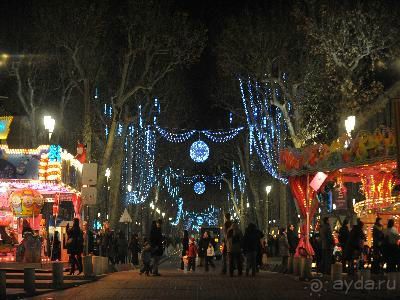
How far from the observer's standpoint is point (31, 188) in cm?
3381

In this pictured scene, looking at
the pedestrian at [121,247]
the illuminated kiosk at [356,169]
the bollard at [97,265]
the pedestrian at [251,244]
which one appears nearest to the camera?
the bollard at [97,265]

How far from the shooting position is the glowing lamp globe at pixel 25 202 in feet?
108

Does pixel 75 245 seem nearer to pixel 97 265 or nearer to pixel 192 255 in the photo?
pixel 97 265

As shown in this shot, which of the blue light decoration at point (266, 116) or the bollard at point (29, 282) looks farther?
the blue light decoration at point (266, 116)

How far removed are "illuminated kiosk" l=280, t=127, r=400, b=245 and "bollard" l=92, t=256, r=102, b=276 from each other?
9952 millimetres

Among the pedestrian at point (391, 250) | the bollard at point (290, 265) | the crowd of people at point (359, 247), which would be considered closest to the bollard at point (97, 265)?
the bollard at point (290, 265)

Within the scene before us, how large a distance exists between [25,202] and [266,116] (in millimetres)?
14926

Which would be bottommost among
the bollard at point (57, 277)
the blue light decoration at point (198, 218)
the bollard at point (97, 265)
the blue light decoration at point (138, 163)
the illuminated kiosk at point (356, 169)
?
the bollard at point (57, 277)

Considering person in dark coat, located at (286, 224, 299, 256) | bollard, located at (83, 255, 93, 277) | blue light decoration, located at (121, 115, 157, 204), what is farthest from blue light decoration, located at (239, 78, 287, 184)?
bollard, located at (83, 255, 93, 277)

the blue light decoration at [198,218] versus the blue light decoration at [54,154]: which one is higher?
the blue light decoration at [198,218]

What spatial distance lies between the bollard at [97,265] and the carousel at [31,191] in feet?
13.3

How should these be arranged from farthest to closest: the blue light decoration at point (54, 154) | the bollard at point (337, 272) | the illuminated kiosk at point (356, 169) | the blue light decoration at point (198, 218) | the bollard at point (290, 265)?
the blue light decoration at point (198, 218)
the blue light decoration at point (54, 154)
the bollard at point (290, 265)
the illuminated kiosk at point (356, 169)
the bollard at point (337, 272)

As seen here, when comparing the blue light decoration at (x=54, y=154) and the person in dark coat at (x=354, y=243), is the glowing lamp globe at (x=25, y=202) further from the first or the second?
the person in dark coat at (x=354, y=243)

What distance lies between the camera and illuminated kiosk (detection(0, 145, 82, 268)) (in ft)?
99.2
